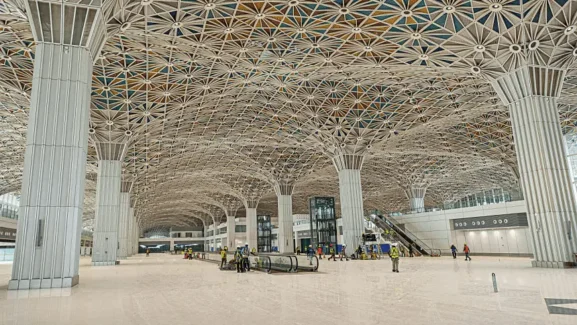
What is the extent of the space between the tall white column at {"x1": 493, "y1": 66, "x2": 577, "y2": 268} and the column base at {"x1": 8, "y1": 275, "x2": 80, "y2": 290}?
21.2m

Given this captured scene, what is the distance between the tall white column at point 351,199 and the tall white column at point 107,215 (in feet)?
67.8

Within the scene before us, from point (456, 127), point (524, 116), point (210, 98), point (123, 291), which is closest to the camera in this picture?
point (123, 291)

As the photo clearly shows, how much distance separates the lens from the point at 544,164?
21.0 m

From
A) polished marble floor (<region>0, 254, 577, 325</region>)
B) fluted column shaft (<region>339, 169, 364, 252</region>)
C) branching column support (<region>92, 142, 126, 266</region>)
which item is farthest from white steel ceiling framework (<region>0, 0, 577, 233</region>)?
polished marble floor (<region>0, 254, 577, 325</region>)

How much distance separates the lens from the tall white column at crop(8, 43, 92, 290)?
44.1 feet

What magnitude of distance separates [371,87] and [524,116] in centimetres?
1237

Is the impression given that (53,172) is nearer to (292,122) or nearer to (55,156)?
(55,156)

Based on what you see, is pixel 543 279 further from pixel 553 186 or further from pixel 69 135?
pixel 69 135

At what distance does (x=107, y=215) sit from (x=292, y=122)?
17.9m

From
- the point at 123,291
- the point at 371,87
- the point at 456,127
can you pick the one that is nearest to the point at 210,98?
the point at 371,87

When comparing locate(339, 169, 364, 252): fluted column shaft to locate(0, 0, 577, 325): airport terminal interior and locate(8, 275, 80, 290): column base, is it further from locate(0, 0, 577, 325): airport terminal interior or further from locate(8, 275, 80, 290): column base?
locate(8, 275, 80, 290): column base

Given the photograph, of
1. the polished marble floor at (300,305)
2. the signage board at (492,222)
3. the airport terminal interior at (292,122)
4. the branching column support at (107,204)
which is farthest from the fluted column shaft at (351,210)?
the polished marble floor at (300,305)

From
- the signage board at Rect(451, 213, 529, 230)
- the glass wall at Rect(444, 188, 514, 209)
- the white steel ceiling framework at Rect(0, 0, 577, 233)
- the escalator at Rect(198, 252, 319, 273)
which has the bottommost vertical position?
the escalator at Rect(198, 252, 319, 273)

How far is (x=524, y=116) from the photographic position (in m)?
21.8
